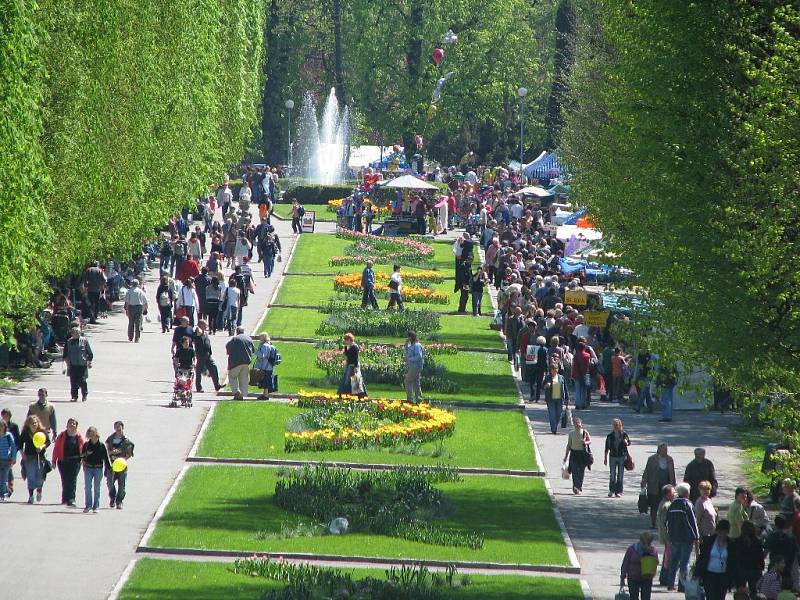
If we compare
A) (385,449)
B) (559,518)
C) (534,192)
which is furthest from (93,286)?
(534,192)

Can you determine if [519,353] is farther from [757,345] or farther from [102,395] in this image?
[757,345]

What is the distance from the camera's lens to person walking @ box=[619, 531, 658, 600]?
1947 centimetres

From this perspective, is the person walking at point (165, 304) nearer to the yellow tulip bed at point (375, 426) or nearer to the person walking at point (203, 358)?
the person walking at point (203, 358)

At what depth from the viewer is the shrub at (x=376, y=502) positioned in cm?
2310

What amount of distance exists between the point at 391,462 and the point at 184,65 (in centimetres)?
2518

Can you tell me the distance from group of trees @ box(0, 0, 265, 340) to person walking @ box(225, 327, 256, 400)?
4.00 meters

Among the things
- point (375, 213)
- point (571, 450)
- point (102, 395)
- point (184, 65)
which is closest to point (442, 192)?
point (375, 213)

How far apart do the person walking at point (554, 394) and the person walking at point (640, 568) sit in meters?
11.7

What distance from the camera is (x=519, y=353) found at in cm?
3934

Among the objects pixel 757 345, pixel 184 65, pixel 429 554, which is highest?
pixel 184 65

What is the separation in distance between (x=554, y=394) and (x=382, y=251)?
33095 millimetres

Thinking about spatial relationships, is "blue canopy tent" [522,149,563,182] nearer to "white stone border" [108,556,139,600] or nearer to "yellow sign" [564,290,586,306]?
"yellow sign" [564,290,586,306]

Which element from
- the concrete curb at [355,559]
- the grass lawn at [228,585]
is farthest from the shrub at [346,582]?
the concrete curb at [355,559]

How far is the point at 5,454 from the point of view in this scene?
2403 cm
